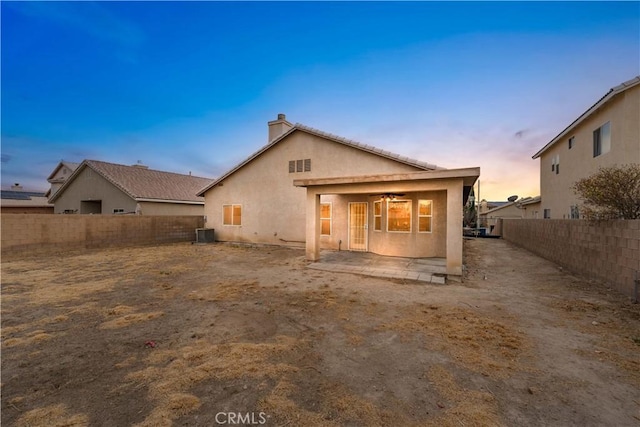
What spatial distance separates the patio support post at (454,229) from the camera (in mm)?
7650

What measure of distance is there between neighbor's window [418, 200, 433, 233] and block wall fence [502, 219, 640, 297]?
4338mm

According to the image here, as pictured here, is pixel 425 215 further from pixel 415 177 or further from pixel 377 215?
pixel 415 177

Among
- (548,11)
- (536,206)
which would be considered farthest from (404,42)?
(536,206)

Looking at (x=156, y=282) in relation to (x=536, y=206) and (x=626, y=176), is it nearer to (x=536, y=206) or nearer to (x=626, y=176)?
(x=626, y=176)

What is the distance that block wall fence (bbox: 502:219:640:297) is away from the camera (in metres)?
5.61

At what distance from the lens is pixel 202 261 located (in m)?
10.2

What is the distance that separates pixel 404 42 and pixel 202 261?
13.2m

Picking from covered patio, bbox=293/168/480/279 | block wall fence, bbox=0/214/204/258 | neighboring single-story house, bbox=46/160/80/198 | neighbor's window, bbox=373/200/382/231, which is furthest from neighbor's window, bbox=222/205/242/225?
neighboring single-story house, bbox=46/160/80/198

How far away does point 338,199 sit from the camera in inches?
477

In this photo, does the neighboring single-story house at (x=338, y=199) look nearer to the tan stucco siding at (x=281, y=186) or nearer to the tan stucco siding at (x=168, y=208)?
the tan stucco siding at (x=281, y=186)

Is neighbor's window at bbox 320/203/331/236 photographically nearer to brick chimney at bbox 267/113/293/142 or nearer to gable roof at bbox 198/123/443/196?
gable roof at bbox 198/123/443/196

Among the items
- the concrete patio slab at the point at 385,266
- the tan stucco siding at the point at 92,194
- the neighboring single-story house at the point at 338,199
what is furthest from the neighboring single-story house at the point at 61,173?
the concrete patio slab at the point at 385,266

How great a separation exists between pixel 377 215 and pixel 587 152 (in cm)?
1072

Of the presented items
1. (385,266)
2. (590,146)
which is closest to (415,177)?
(385,266)
